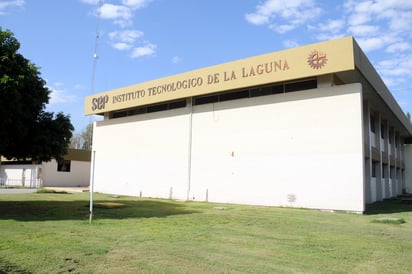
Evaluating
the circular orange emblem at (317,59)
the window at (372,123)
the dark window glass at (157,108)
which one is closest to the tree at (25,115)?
the dark window glass at (157,108)

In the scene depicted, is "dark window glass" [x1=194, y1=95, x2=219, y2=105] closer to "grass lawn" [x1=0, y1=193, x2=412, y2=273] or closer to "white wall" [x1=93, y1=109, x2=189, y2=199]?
"white wall" [x1=93, y1=109, x2=189, y2=199]

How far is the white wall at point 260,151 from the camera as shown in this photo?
20062mm

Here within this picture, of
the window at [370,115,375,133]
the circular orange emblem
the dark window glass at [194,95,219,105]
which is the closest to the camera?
the circular orange emblem

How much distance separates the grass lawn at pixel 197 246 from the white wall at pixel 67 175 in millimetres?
33374

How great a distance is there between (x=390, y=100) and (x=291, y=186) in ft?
40.9

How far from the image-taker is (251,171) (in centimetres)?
2350

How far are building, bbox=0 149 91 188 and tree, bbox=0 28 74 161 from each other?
28520 millimetres

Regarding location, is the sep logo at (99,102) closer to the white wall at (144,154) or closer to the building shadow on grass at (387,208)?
the white wall at (144,154)

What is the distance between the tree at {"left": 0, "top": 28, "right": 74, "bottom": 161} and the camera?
46.8 ft

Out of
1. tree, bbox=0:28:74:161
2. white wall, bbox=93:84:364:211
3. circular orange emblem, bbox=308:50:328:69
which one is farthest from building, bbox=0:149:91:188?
circular orange emblem, bbox=308:50:328:69

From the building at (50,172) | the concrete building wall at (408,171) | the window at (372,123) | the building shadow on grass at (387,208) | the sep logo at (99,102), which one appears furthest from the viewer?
the building at (50,172)

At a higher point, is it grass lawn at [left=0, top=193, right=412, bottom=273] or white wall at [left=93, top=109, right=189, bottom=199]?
white wall at [left=93, top=109, right=189, bottom=199]

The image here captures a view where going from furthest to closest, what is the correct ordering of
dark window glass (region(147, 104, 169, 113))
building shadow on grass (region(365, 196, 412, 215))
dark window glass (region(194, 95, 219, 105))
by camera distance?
dark window glass (region(147, 104, 169, 113)), dark window glass (region(194, 95, 219, 105)), building shadow on grass (region(365, 196, 412, 215))

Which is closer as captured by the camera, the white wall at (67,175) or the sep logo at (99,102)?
the sep logo at (99,102)
